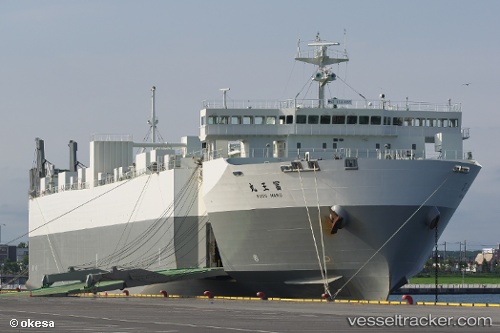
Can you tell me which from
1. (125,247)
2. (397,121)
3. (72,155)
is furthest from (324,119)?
(72,155)

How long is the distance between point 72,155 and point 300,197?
4547 cm

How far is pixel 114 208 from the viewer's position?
230 ft

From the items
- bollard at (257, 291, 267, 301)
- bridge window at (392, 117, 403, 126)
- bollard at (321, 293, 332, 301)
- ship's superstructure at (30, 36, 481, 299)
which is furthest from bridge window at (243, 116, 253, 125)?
bollard at (321, 293, 332, 301)

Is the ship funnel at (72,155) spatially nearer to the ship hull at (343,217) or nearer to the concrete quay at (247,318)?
the ship hull at (343,217)

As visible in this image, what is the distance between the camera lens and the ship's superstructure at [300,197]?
5034cm

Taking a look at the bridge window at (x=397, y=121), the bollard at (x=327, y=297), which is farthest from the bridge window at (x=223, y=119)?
the bollard at (x=327, y=297)

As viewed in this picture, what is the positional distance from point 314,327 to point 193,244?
1172 inches

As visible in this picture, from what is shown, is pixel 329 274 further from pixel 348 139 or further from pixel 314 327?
pixel 314 327

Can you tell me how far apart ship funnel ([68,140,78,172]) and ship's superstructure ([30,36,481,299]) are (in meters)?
19.4

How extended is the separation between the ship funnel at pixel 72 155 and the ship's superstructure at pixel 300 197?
1940 cm

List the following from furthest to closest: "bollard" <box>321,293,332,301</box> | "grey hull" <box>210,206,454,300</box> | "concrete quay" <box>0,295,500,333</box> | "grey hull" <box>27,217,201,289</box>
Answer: "grey hull" <box>27,217,201,289</box>, "grey hull" <box>210,206,454,300</box>, "bollard" <box>321,293,332,301</box>, "concrete quay" <box>0,295,500,333</box>

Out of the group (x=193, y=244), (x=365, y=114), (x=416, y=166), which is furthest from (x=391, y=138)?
(x=193, y=244)

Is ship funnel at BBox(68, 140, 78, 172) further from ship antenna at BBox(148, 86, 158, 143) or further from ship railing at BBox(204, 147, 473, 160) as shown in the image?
ship railing at BBox(204, 147, 473, 160)

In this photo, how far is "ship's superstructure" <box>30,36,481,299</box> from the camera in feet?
165
